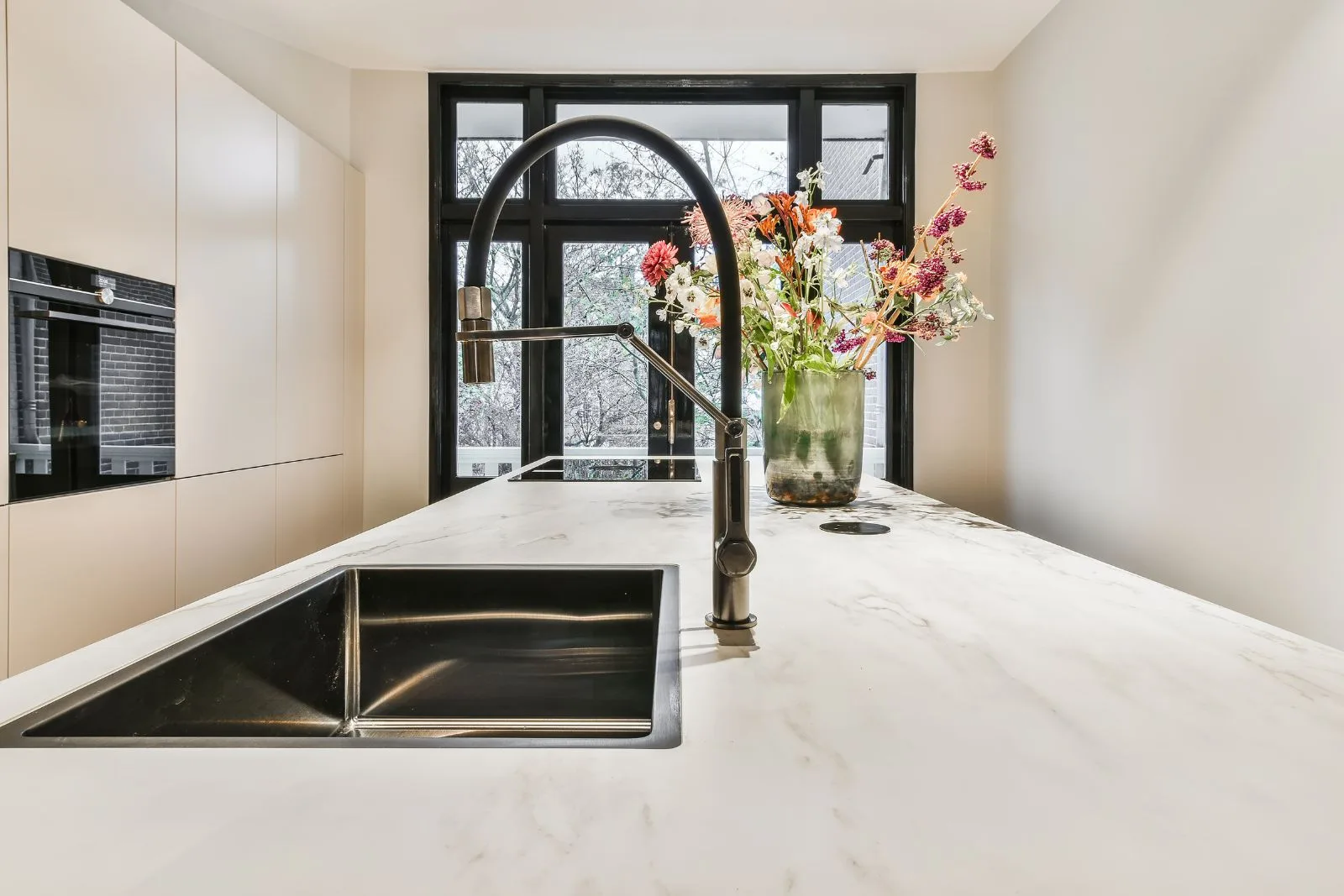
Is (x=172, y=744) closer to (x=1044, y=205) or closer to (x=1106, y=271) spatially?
(x=1106, y=271)

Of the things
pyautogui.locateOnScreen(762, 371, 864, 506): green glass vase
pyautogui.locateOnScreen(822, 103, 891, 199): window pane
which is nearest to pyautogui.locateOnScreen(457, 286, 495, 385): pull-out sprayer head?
pyautogui.locateOnScreen(762, 371, 864, 506): green glass vase

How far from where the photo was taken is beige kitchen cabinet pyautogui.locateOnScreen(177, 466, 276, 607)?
Answer: 234 centimetres

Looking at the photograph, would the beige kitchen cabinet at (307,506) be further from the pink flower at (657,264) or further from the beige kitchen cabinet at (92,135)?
the pink flower at (657,264)

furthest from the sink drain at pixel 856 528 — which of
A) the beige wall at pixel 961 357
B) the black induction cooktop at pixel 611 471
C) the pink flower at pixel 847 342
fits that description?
the beige wall at pixel 961 357

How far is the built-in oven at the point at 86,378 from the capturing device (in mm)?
1741

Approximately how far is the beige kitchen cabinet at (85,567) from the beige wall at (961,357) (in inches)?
125

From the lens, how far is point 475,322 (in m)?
0.67

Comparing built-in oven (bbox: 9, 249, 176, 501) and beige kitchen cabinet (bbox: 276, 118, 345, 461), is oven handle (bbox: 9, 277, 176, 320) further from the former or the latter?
beige kitchen cabinet (bbox: 276, 118, 345, 461)

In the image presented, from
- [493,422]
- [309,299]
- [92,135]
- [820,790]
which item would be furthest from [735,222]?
[493,422]

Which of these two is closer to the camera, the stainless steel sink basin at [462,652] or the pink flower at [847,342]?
the stainless steel sink basin at [462,652]

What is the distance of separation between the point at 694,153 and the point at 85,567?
301 cm

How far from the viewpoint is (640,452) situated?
3.69 metres

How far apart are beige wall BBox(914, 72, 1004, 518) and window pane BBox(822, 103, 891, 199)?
0.19 metres

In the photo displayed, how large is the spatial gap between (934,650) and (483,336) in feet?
1.57
